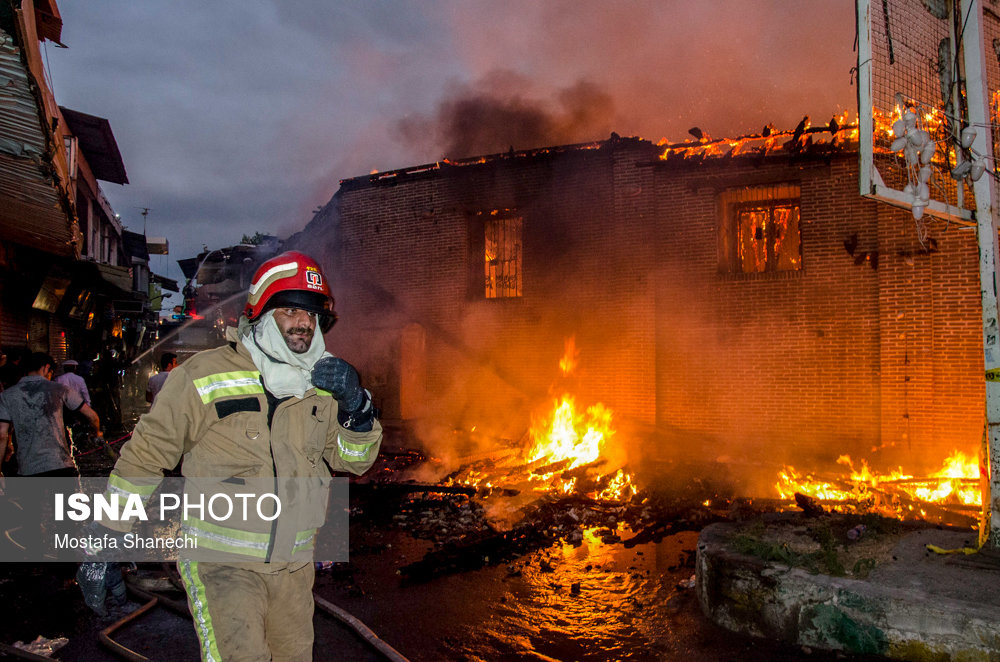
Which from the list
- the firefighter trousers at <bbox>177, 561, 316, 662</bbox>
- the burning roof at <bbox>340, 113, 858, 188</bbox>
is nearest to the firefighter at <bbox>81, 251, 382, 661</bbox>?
the firefighter trousers at <bbox>177, 561, 316, 662</bbox>

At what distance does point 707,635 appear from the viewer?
4.41m

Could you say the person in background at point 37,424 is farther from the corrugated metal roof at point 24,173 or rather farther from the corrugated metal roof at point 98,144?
the corrugated metal roof at point 98,144

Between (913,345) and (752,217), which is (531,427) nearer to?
(752,217)

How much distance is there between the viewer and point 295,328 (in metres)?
2.66

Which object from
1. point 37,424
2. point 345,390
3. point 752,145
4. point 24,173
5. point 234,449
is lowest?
point 37,424

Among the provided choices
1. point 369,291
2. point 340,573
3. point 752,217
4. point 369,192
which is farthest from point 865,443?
point 369,192

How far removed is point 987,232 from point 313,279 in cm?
494

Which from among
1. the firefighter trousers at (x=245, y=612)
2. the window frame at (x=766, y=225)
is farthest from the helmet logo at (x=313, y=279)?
the window frame at (x=766, y=225)

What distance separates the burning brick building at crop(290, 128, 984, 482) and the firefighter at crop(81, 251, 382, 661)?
28.2 ft

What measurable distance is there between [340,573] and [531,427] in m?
6.20

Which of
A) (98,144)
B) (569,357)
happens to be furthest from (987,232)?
(98,144)

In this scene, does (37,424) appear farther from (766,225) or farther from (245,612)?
(766,225)

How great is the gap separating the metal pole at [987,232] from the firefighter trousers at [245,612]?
479 cm

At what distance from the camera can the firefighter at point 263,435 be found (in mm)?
2279
